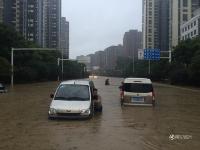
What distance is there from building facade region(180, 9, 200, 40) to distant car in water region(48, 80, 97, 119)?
4313 inches

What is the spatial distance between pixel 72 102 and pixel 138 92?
24.7 ft

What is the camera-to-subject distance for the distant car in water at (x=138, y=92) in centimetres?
2688

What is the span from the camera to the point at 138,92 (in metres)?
26.8

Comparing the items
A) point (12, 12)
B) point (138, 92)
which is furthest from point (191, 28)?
point (138, 92)

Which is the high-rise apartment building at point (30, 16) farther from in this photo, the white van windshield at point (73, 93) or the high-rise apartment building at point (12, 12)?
the white van windshield at point (73, 93)

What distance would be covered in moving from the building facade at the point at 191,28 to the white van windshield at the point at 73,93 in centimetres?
10948

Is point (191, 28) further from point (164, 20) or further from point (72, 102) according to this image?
point (72, 102)

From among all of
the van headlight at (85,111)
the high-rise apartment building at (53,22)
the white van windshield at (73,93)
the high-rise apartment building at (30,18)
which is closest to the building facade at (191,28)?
the high-rise apartment building at (53,22)

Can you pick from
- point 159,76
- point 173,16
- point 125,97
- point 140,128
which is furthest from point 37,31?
point 140,128

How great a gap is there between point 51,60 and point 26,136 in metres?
111

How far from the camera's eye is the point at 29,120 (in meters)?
20.5

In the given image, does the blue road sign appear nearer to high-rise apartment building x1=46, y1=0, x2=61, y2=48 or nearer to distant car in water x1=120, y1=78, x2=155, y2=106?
distant car in water x1=120, y1=78, x2=155, y2=106

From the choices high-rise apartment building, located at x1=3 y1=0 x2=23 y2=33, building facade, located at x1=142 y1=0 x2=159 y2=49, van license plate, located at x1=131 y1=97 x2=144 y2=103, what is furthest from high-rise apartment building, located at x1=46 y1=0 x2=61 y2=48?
van license plate, located at x1=131 y1=97 x2=144 y2=103

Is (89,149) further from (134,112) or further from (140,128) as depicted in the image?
(134,112)
